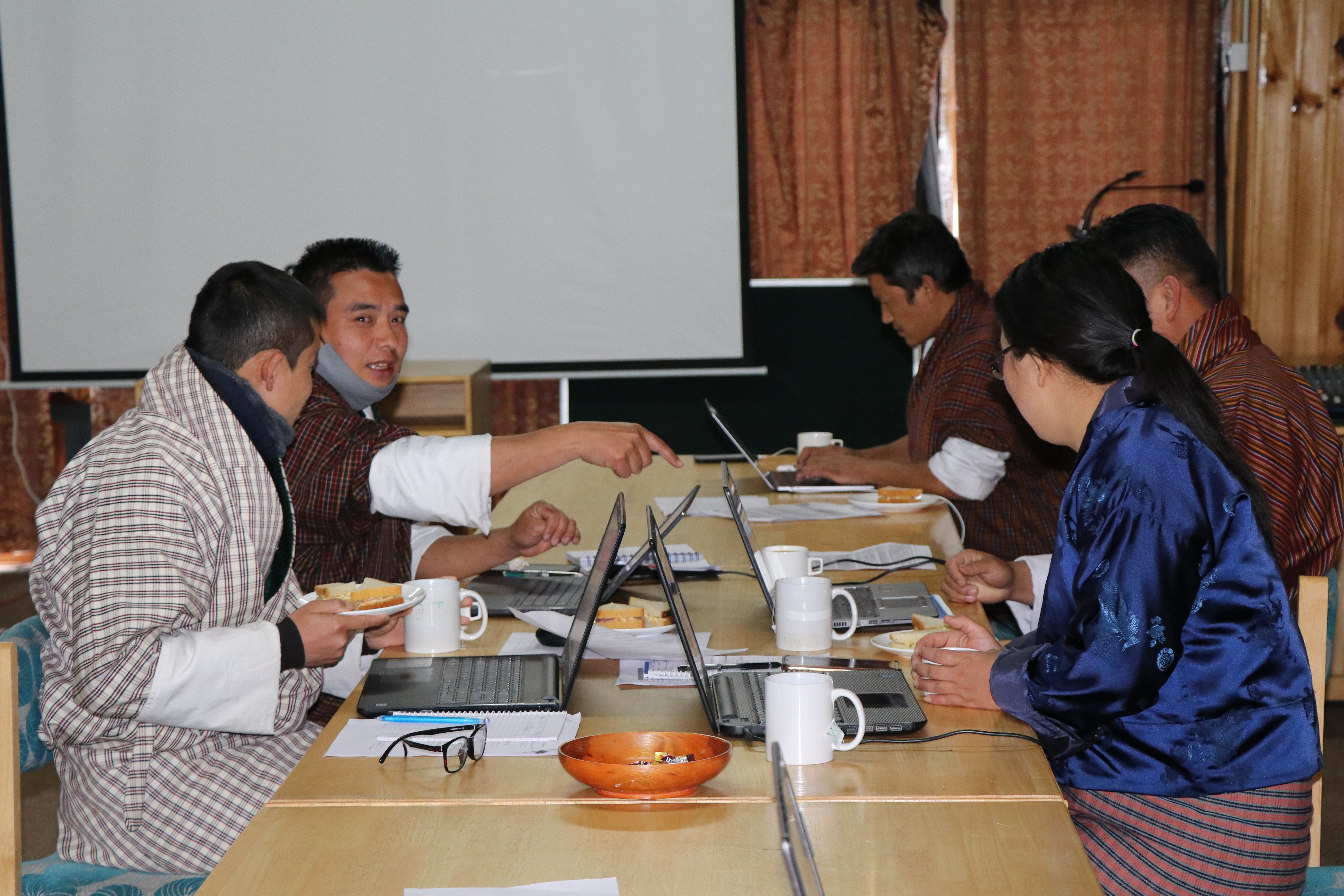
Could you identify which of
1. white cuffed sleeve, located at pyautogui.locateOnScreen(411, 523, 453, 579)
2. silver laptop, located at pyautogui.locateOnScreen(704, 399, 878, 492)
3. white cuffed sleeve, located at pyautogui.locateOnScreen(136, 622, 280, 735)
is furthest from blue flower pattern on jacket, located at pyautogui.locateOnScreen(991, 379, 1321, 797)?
silver laptop, located at pyautogui.locateOnScreen(704, 399, 878, 492)

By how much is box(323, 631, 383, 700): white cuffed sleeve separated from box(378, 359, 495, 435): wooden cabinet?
233 cm

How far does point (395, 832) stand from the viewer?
3.67ft

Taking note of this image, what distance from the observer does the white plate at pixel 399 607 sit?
5.13ft

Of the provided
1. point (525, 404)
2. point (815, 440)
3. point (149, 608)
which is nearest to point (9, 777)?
point (149, 608)

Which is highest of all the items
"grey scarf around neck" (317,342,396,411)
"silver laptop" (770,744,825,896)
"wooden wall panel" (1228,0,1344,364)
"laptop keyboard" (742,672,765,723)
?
"wooden wall panel" (1228,0,1344,364)

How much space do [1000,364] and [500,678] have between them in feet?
2.54

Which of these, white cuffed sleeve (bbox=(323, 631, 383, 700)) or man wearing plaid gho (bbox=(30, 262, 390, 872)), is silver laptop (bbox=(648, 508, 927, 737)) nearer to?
man wearing plaid gho (bbox=(30, 262, 390, 872))

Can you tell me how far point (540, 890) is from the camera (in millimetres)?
997

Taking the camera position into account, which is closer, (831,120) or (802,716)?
(802,716)

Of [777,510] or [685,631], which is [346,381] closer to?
[777,510]

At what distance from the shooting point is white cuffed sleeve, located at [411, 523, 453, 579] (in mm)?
2357

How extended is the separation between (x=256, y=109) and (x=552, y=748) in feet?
12.9

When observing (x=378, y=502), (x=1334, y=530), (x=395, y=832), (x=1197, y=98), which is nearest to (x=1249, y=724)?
(x=1334, y=530)

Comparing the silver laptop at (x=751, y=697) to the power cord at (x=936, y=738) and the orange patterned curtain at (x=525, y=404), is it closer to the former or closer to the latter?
the power cord at (x=936, y=738)
